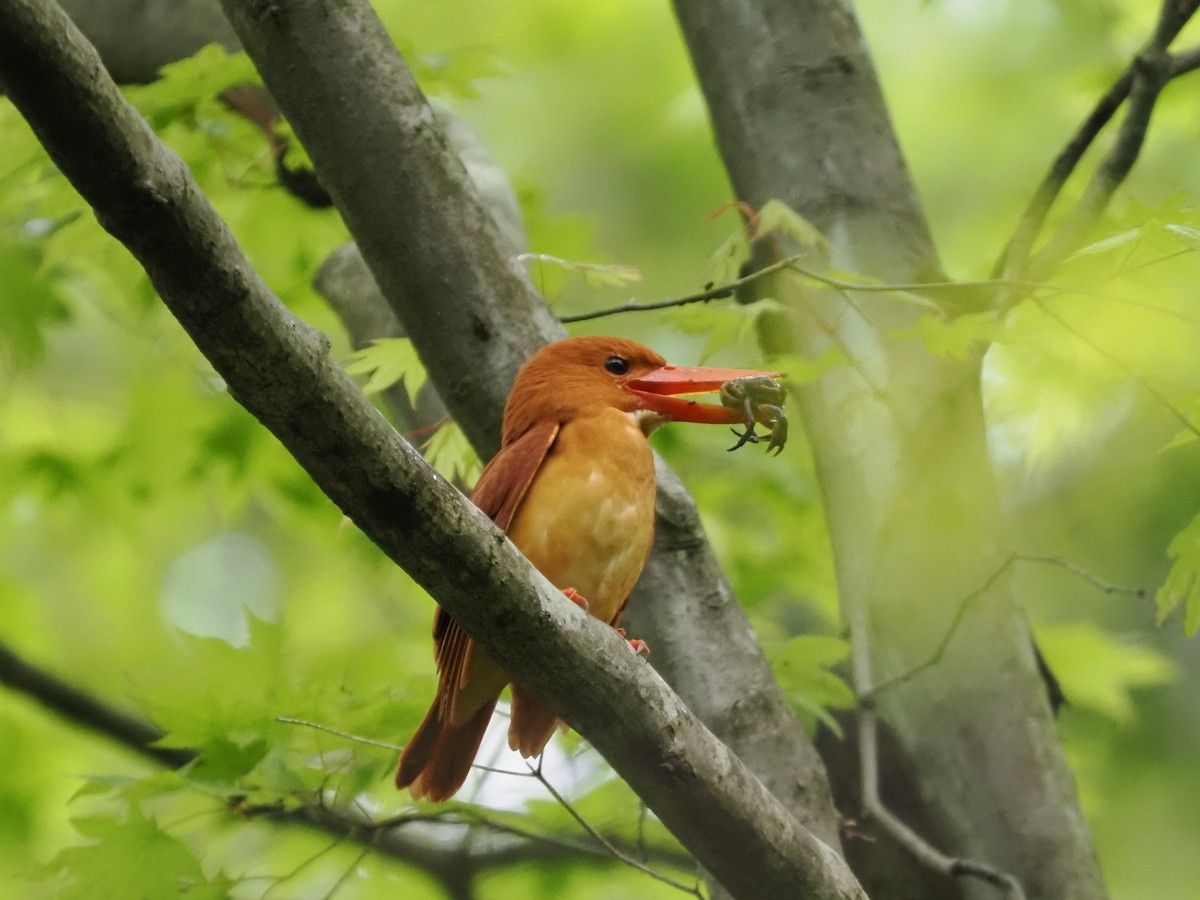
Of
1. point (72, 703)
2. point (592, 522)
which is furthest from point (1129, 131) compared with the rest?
point (72, 703)

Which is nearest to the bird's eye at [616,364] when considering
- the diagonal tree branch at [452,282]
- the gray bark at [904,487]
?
the diagonal tree branch at [452,282]

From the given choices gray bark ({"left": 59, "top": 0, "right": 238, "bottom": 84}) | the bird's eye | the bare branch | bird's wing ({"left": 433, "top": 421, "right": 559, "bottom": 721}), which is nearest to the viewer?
bird's wing ({"left": 433, "top": 421, "right": 559, "bottom": 721})

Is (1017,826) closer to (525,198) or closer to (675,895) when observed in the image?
(675,895)

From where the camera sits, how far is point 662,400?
3.50 meters

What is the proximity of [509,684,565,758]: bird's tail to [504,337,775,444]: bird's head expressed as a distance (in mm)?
669

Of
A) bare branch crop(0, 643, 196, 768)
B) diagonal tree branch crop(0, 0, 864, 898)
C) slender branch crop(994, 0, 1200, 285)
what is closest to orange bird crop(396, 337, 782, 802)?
diagonal tree branch crop(0, 0, 864, 898)

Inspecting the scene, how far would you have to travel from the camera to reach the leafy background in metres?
3.32

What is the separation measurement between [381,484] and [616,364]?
1.81 m

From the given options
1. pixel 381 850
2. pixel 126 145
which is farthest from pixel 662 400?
pixel 126 145

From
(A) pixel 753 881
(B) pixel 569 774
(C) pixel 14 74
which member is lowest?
(A) pixel 753 881

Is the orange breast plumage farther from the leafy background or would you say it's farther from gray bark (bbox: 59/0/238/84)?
gray bark (bbox: 59/0/238/84)

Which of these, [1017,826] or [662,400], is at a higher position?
[662,400]

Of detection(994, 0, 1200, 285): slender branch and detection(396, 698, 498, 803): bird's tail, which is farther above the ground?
detection(994, 0, 1200, 285): slender branch

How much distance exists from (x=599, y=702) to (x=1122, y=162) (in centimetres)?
214
